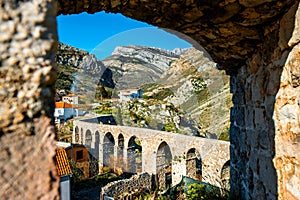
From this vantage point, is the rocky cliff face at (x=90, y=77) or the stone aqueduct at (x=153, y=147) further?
the rocky cliff face at (x=90, y=77)

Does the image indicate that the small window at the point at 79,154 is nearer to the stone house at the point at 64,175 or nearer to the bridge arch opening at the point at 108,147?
the bridge arch opening at the point at 108,147

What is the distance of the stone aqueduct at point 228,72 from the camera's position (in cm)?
53

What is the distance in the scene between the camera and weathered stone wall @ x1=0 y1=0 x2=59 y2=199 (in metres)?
0.52

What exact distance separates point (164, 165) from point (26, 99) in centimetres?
1297

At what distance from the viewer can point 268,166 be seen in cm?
159

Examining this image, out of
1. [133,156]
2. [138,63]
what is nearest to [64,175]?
[138,63]

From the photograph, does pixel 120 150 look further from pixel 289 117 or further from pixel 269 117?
pixel 289 117

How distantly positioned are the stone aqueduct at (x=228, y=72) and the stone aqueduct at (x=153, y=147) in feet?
11.8

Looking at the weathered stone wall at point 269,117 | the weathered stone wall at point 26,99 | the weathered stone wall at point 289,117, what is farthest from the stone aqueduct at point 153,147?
A: the weathered stone wall at point 26,99

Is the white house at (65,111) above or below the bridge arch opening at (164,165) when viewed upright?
above

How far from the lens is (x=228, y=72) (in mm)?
2334

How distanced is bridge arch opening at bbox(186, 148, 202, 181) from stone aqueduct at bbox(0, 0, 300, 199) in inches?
345

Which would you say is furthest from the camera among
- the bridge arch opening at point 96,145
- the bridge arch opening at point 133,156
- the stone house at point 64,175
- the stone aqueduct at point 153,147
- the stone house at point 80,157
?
the bridge arch opening at point 96,145

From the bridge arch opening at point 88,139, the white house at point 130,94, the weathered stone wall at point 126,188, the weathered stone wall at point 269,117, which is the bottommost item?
the weathered stone wall at point 126,188
